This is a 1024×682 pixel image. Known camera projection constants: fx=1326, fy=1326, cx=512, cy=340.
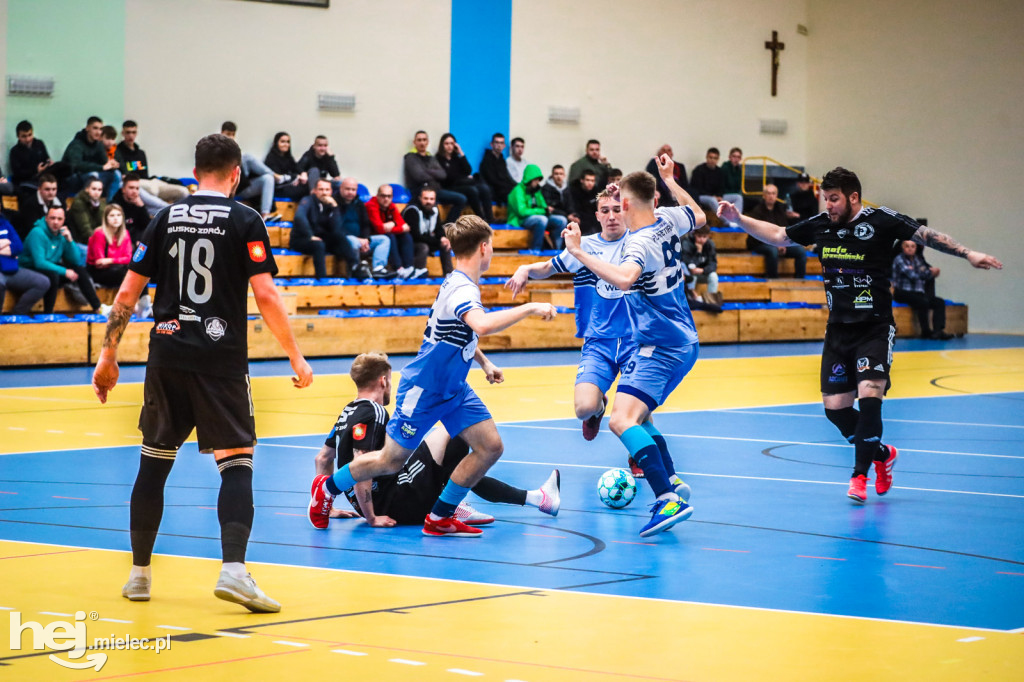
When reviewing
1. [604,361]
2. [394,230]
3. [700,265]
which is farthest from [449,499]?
[700,265]

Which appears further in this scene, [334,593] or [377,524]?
[377,524]

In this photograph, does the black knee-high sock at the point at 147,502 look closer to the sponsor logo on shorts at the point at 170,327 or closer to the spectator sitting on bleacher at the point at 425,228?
the sponsor logo on shorts at the point at 170,327

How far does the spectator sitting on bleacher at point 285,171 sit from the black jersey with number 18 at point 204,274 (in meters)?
16.4

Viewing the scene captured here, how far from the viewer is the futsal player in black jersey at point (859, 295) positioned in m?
8.42

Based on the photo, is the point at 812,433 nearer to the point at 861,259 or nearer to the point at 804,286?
the point at 861,259

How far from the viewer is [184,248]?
5480mm

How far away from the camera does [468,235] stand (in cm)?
Result: 687

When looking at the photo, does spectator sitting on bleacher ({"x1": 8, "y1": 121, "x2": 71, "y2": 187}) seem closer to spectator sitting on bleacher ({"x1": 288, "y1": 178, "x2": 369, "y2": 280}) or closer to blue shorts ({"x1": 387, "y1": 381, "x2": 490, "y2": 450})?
spectator sitting on bleacher ({"x1": 288, "y1": 178, "x2": 369, "y2": 280})

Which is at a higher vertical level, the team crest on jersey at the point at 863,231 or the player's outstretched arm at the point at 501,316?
the team crest on jersey at the point at 863,231

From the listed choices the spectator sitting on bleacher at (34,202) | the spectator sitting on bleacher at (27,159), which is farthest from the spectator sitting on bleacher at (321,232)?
the spectator sitting on bleacher at (34,202)

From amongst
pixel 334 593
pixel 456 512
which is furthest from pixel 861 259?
pixel 334 593

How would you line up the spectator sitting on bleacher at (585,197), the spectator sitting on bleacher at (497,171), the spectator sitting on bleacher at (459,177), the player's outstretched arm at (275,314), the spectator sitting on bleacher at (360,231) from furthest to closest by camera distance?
the spectator sitting on bleacher at (497,171) < the spectator sitting on bleacher at (585,197) < the spectator sitting on bleacher at (459,177) < the spectator sitting on bleacher at (360,231) < the player's outstretched arm at (275,314)

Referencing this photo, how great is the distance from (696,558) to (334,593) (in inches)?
74.4

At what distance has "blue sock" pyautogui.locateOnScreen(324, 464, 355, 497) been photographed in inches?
279
